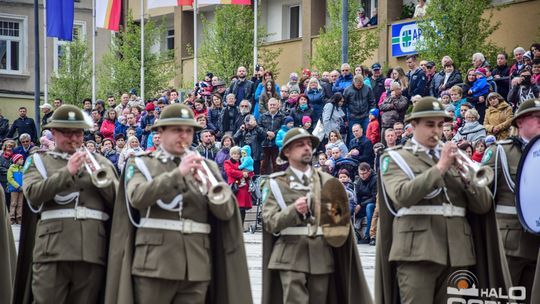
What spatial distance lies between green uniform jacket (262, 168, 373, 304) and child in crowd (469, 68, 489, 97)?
1134cm

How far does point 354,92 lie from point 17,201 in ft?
27.7

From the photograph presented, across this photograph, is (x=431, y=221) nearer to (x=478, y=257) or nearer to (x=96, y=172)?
(x=478, y=257)

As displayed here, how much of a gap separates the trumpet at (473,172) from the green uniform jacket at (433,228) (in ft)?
0.44

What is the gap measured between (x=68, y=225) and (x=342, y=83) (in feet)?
48.7

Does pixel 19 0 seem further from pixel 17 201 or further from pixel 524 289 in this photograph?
pixel 524 289

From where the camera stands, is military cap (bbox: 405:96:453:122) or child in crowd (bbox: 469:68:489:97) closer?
military cap (bbox: 405:96:453:122)

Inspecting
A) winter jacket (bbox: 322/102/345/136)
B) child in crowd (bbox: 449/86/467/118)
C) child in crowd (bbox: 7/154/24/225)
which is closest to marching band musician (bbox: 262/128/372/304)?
child in crowd (bbox: 449/86/467/118)

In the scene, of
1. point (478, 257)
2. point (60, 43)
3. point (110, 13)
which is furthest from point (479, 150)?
point (60, 43)

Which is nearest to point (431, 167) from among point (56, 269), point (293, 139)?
point (293, 139)

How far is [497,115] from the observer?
20406mm

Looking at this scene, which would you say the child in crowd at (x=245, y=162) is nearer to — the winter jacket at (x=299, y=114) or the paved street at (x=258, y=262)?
the paved street at (x=258, y=262)

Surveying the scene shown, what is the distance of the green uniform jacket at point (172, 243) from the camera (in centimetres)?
995

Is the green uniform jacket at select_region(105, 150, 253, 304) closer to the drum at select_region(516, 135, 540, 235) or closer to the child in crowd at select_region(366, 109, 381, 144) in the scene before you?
the drum at select_region(516, 135, 540, 235)

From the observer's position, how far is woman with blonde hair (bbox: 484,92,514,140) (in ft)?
66.5
